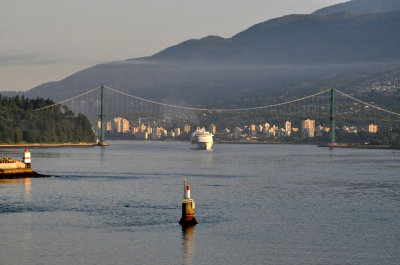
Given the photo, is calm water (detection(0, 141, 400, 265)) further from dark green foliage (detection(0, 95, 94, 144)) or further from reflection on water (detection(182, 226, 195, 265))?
dark green foliage (detection(0, 95, 94, 144))

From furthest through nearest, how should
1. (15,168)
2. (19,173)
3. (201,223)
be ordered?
1. (19,173)
2. (15,168)
3. (201,223)

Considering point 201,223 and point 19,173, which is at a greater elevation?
point 19,173

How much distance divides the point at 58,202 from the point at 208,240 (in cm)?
1790

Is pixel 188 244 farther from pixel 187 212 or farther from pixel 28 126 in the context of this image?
pixel 28 126

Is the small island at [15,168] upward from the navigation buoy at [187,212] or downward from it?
upward

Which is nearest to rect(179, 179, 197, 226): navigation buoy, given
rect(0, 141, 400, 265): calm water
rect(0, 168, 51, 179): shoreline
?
rect(0, 141, 400, 265): calm water

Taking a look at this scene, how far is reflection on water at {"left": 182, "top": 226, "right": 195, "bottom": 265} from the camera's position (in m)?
30.2

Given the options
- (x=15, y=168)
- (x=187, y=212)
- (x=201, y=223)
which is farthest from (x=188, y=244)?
(x=15, y=168)

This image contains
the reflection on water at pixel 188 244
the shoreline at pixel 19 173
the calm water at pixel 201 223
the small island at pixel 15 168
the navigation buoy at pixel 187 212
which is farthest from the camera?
the shoreline at pixel 19 173

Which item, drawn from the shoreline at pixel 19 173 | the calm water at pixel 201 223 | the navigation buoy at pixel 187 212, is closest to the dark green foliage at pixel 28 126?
the shoreline at pixel 19 173

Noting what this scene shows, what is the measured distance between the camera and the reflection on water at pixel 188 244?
99.1ft

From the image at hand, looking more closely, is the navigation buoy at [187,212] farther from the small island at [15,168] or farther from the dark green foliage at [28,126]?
the dark green foliage at [28,126]

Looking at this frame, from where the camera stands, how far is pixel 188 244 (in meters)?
33.2

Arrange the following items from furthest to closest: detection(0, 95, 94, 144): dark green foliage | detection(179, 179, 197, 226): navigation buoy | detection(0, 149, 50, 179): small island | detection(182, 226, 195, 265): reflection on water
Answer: detection(0, 95, 94, 144): dark green foliage → detection(0, 149, 50, 179): small island → detection(179, 179, 197, 226): navigation buoy → detection(182, 226, 195, 265): reflection on water
